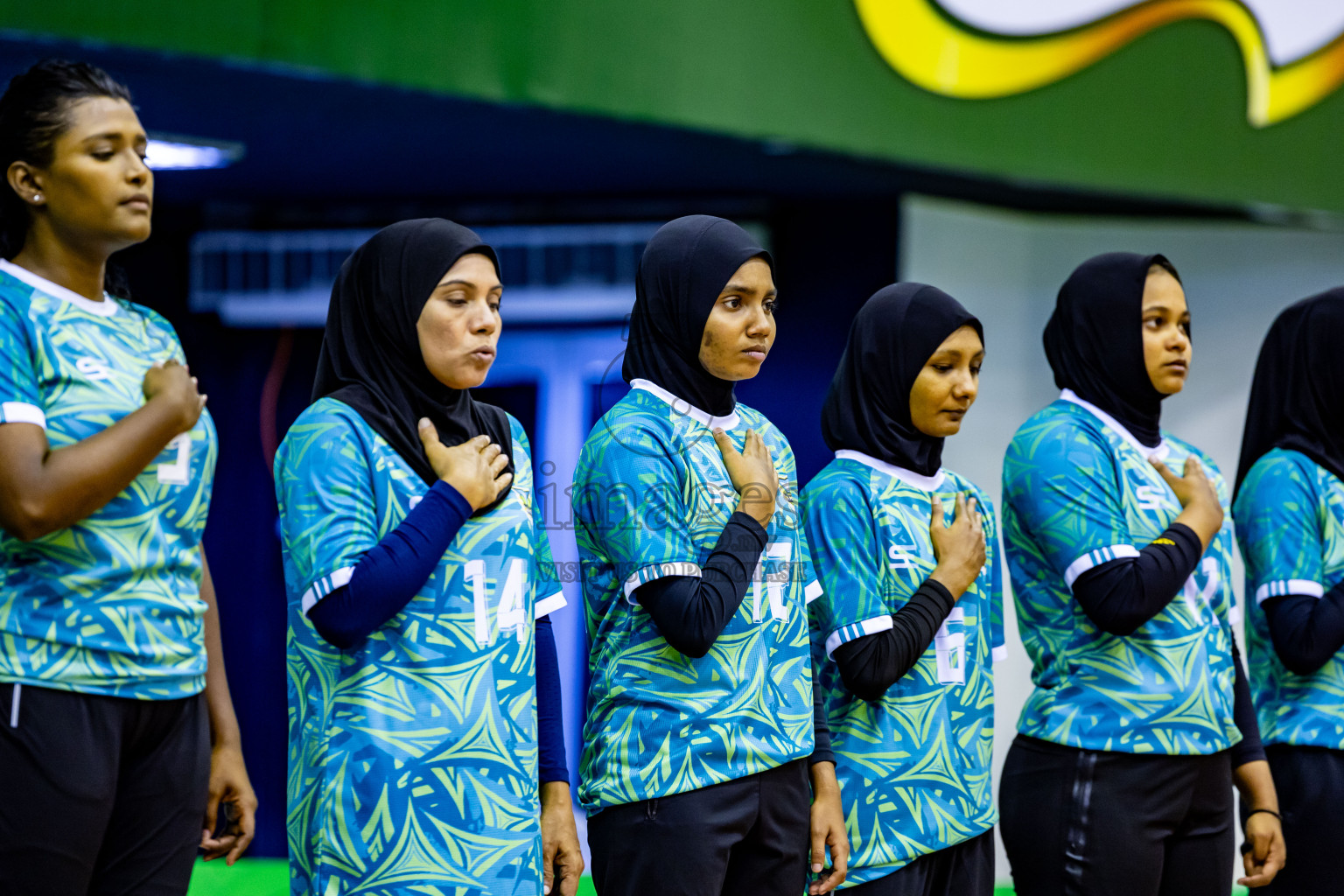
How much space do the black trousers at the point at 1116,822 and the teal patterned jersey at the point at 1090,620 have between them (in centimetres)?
4

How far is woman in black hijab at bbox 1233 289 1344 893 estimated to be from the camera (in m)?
2.83

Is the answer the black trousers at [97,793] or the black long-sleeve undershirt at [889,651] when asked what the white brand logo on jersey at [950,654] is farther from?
the black trousers at [97,793]

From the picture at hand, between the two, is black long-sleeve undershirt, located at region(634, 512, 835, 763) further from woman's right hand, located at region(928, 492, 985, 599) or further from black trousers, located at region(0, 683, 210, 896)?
black trousers, located at region(0, 683, 210, 896)

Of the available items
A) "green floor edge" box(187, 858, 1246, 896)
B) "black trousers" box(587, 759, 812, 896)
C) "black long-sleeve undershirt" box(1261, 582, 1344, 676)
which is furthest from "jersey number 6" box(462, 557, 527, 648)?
"green floor edge" box(187, 858, 1246, 896)

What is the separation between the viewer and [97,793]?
5.61ft

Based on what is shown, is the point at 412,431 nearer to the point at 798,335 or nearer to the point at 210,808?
the point at 210,808

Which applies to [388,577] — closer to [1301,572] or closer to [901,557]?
[901,557]

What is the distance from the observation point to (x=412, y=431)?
79.4 inches

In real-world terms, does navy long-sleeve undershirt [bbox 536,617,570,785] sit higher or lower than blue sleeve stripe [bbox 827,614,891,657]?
lower

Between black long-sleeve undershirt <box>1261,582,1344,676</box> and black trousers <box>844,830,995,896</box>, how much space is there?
0.82 meters

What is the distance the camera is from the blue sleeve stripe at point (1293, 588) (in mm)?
2826

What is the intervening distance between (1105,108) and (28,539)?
3.97 metres

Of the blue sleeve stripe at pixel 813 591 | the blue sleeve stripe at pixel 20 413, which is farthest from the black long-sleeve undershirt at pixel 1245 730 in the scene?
the blue sleeve stripe at pixel 20 413

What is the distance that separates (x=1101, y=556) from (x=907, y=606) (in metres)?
0.41
